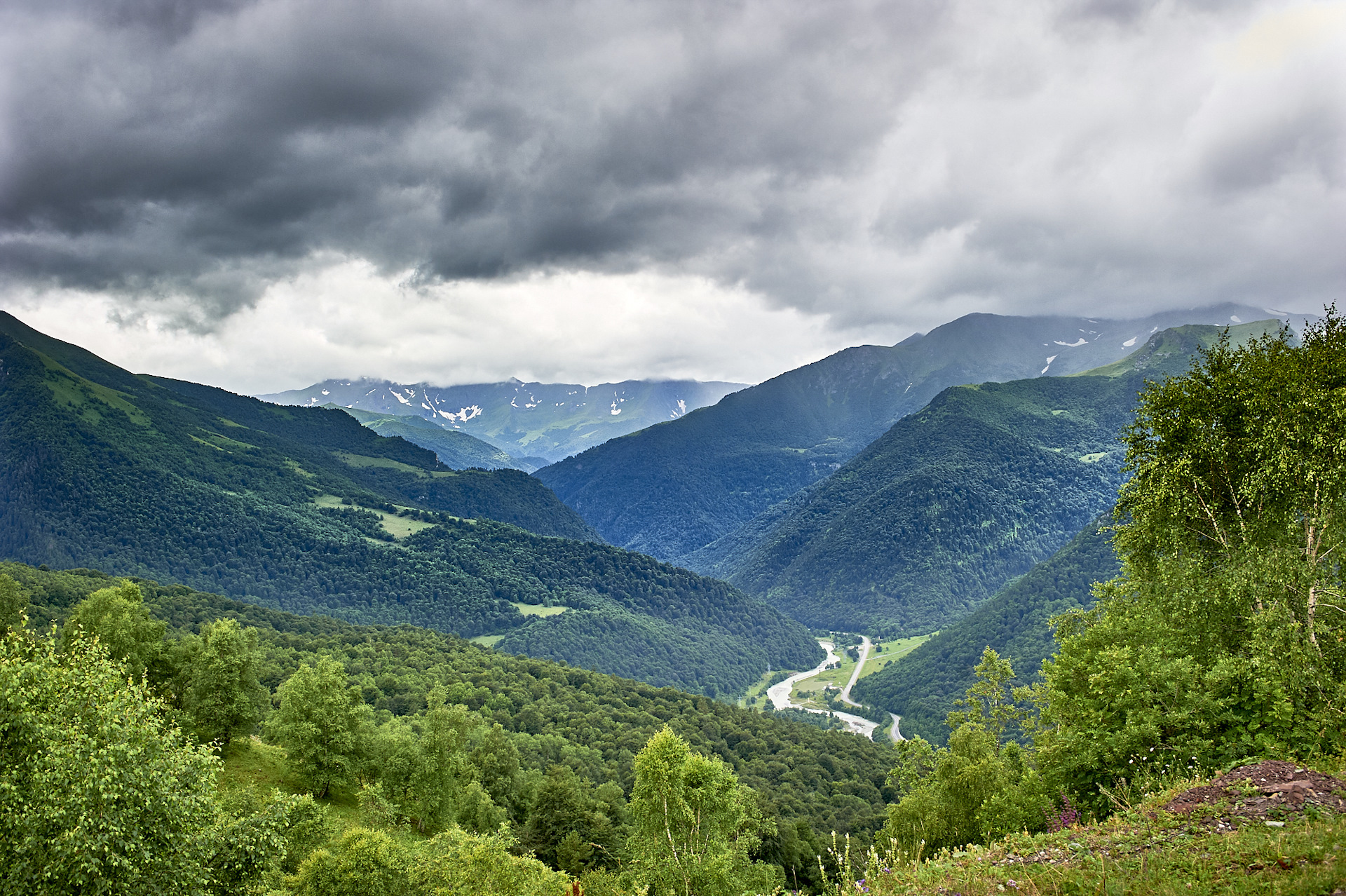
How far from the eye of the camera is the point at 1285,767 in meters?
15.0

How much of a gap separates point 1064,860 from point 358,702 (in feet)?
198

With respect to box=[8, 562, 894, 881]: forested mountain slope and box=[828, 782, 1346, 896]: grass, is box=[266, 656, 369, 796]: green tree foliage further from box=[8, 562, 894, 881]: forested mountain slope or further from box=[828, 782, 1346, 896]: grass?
box=[828, 782, 1346, 896]: grass

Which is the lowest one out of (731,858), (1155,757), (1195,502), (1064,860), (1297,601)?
(731,858)

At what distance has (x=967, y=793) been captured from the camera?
112 feet

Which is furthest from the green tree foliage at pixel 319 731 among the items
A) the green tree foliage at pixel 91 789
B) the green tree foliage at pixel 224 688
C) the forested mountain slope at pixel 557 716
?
the green tree foliage at pixel 91 789

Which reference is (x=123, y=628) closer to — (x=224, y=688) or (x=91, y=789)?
(x=224, y=688)

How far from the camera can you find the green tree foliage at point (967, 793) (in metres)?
27.1

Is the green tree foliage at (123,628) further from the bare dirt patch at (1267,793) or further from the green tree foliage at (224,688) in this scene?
the bare dirt patch at (1267,793)

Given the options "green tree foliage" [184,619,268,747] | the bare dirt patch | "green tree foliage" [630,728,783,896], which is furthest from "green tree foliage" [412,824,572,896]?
"green tree foliage" [184,619,268,747]

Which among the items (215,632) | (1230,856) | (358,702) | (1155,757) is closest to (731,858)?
(1155,757)

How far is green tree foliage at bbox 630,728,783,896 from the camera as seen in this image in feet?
115

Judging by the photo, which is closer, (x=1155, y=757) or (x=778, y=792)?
(x=1155, y=757)

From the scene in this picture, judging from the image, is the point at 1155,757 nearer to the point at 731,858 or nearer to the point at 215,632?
the point at 731,858

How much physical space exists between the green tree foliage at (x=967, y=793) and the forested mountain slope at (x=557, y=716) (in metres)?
28.1
